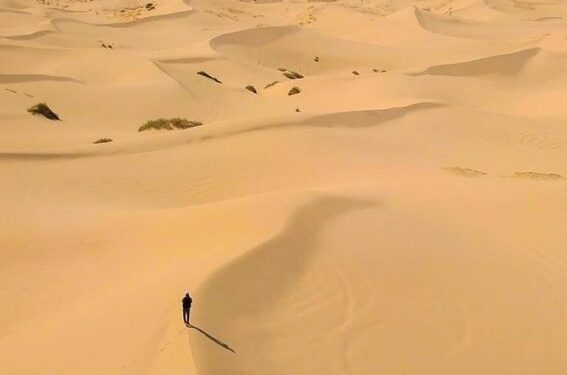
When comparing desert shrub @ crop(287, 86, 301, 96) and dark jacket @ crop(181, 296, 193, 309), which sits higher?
dark jacket @ crop(181, 296, 193, 309)

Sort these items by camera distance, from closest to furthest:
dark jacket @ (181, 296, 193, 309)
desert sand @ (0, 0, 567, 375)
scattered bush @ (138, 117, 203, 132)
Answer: dark jacket @ (181, 296, 193, 309) → desert sand @ (0, 0, 567, 375) → scattered bush @ (138, 117, 203, 132)

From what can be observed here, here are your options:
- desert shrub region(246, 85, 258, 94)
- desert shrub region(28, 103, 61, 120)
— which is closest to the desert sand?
desert shrub region(28, 103, 61, 120)

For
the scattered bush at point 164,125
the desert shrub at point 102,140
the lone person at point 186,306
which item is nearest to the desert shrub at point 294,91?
the scattered bush at point 164,125

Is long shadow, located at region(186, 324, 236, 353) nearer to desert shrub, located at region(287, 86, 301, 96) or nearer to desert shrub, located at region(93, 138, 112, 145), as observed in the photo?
desert shrub, located at region(93, 138, 112, 145)

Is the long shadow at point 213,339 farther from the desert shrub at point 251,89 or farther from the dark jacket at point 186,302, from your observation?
the desert shrub at point 251,89

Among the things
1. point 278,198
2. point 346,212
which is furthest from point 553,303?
point 278,198

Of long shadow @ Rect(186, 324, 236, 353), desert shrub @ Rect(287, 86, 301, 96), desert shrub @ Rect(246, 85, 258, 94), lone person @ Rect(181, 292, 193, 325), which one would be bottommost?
desert shrub @ Rect(246, 85, 258, 94)

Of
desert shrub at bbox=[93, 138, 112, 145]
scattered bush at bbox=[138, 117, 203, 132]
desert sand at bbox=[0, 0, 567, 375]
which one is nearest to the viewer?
desert sand at bbox=[0, 0, 567, 375]

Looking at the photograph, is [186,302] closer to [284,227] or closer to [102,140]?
[284,227]

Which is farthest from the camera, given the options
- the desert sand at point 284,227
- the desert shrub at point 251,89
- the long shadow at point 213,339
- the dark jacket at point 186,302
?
the desert shrub at point 251,89

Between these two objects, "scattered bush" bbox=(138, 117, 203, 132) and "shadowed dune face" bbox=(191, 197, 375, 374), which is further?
"scattered bush" bbox=(138, 117, 203, 132)
